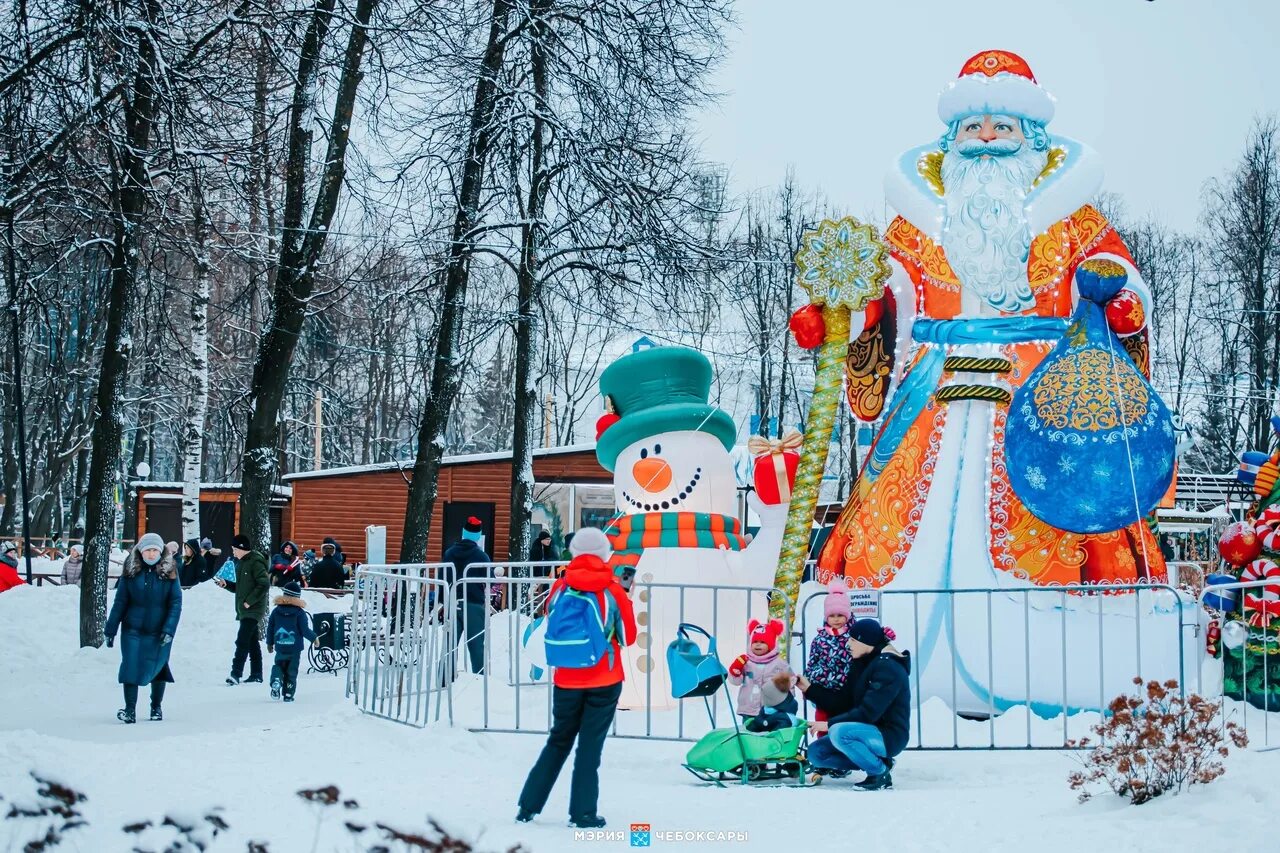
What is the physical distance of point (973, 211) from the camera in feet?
34.6

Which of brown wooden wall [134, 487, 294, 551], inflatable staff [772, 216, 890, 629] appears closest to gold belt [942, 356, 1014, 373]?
inflatable staff [772, 216, 890, 629]

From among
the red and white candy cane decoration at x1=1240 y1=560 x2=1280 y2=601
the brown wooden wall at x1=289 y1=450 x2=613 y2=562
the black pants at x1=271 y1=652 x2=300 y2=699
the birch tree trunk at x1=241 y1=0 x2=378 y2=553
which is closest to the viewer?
the red and white candy cane decoration at x1=1240 y1=560 x2=1280 y2=601

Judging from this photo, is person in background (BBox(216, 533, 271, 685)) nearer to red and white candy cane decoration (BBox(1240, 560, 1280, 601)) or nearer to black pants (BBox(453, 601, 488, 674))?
black pants (BBox(453, 601, 488, 674))

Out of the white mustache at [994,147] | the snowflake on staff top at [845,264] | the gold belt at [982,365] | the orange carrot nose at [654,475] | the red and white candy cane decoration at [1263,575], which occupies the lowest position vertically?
the red and white candy cane decoration at [1263,575]

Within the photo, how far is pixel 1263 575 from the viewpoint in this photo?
10625 mm

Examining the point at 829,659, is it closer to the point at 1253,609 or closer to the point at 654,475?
the point at 654,475

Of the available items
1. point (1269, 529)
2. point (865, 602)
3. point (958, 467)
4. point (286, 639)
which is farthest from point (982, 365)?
point (286, 639)

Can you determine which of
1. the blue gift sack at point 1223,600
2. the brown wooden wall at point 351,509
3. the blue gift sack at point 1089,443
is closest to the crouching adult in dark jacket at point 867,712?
the blue gift sack at point 1089,443

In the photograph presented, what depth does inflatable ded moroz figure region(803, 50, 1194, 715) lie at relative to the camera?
31.7 ft

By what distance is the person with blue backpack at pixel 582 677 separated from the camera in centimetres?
688

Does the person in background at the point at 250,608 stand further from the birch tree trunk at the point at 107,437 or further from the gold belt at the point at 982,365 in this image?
the gold belt at the point at 982,365

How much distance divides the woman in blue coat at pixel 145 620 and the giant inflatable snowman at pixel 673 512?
3.55m

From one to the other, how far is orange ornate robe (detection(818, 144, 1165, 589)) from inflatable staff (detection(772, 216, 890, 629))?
42 cm

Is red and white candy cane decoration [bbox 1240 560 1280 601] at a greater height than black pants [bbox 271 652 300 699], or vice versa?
red and white candy cane decoration [bbox 1240 560 1280 601]
